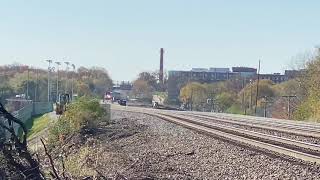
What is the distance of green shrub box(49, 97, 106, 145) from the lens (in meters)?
35.2

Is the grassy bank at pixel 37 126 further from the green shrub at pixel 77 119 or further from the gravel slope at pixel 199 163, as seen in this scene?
the gravel slope at pixel 199 163

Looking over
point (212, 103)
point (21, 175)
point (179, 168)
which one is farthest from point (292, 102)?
point (21, 175)

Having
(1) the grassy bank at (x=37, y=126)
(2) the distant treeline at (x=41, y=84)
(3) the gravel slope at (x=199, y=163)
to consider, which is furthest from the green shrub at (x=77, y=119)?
(2) the distant treeline at (x=41, y=84)

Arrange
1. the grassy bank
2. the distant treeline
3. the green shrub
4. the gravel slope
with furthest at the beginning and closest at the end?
the distant treeline, the grassy bank, the green shrub, the gravel slope

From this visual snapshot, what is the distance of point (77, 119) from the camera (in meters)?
40.4

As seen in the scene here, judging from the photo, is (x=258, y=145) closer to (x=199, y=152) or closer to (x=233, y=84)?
(x=199, y=152)

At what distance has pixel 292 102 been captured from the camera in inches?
3391

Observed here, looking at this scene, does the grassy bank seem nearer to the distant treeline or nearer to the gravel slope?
the gravel slope

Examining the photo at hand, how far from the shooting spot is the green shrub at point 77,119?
115ft

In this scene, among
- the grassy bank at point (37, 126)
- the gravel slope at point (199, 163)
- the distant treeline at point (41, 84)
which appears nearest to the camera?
the gravel slope at point (199, 163)

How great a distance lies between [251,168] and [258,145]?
6.30 m

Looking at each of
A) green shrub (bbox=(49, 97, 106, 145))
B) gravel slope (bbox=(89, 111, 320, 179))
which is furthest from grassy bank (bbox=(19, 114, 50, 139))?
gravel slope (bbox=(89, 111, 320, 179))

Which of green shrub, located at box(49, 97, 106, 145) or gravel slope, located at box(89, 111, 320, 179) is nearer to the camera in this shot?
gravel slope, located at box(89, 111, 320, 179)

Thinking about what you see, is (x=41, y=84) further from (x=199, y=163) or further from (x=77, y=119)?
(x=199, y=163)
